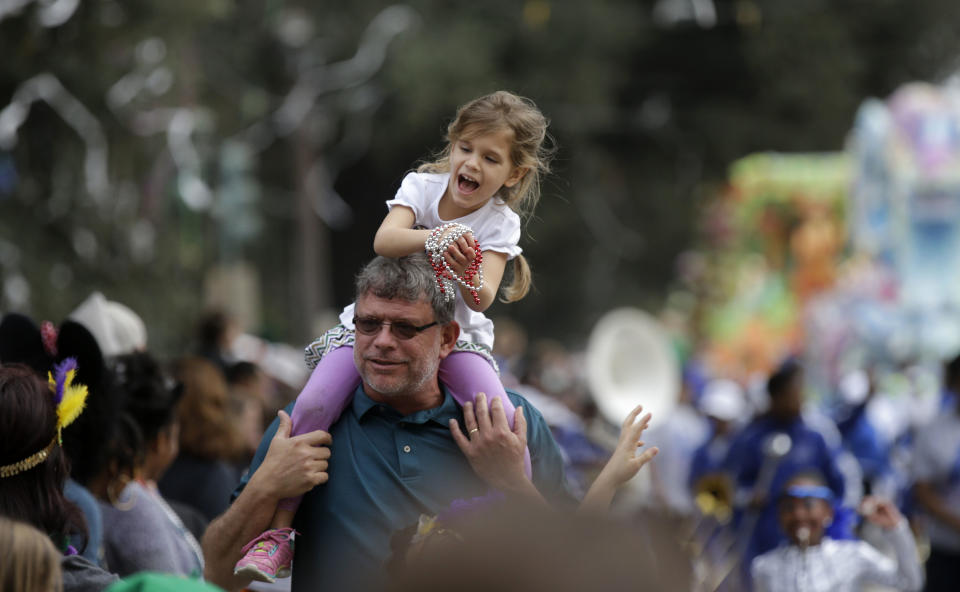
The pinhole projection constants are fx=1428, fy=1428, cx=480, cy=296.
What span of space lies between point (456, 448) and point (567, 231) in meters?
27.0

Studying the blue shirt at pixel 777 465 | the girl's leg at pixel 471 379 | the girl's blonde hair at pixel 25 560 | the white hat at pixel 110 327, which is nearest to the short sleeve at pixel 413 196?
the girl's leg at pixel 471 379

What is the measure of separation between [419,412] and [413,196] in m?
0.56

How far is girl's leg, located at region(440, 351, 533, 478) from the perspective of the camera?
3709 millimetres

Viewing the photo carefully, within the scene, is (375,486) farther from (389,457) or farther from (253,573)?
(253,573)

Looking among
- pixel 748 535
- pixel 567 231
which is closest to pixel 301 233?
pixel 567 231

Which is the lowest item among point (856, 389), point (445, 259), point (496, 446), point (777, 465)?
point (856, 389)

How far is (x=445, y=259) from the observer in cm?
350

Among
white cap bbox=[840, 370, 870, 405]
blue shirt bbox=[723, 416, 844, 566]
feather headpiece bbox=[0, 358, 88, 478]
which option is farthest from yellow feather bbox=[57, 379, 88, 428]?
white cap bbox=[840, 370, 870, 405]

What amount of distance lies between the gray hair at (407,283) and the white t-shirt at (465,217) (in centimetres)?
12

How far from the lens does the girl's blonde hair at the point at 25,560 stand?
2.48 m

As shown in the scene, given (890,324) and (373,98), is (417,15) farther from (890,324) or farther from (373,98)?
(890,324)

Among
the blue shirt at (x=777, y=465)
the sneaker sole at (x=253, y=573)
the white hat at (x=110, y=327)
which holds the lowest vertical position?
the blue shirt at (x=777, y=465)

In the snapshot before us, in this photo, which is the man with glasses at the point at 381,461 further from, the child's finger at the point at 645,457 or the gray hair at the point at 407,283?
the child's finger at the point at 645,457

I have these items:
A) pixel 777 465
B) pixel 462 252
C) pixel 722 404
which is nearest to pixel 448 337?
pixel 462 252
